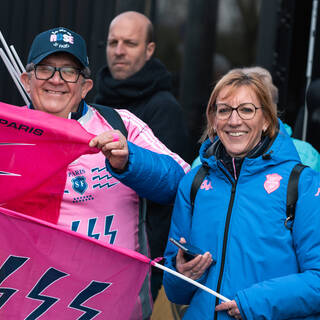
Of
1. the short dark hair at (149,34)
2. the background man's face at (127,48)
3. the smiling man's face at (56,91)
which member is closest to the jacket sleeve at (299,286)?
the smiling man's face at (56,91)

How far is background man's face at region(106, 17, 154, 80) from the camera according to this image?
15.4 feet

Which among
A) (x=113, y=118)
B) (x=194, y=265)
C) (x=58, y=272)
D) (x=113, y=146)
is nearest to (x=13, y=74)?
(x=113, y=118)

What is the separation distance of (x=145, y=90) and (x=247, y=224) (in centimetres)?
178

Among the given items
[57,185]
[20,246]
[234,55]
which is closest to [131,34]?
[57,185]

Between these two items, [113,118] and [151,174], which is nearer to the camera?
[151,174]

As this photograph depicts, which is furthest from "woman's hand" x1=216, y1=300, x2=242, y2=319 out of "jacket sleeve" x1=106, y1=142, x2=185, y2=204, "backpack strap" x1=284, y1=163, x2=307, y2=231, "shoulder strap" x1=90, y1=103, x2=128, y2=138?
"shoulder strap" x1=90, y1=103, x2=128, y2=138

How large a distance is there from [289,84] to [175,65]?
10.7ft

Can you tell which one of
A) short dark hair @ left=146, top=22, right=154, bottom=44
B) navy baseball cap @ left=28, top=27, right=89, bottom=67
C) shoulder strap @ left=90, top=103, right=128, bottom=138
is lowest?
shoulder strap @ left=90, top=103, right=128, bottom=138

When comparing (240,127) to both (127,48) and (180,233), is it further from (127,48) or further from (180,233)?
(127,48)

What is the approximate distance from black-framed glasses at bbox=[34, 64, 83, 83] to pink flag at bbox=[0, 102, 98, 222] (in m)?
0.19

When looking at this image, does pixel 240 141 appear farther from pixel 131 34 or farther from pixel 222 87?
pixel 131 34

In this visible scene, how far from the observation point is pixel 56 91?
3.14 metres

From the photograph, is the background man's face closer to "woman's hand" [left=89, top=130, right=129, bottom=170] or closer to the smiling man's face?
the smiling man's face

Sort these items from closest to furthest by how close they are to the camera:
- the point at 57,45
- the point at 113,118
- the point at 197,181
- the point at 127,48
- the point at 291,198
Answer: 1. the point at 291,198
2. the point at 197,181
3. the point at 57,45
4. the point at 113,118
5. the point at 127,48
